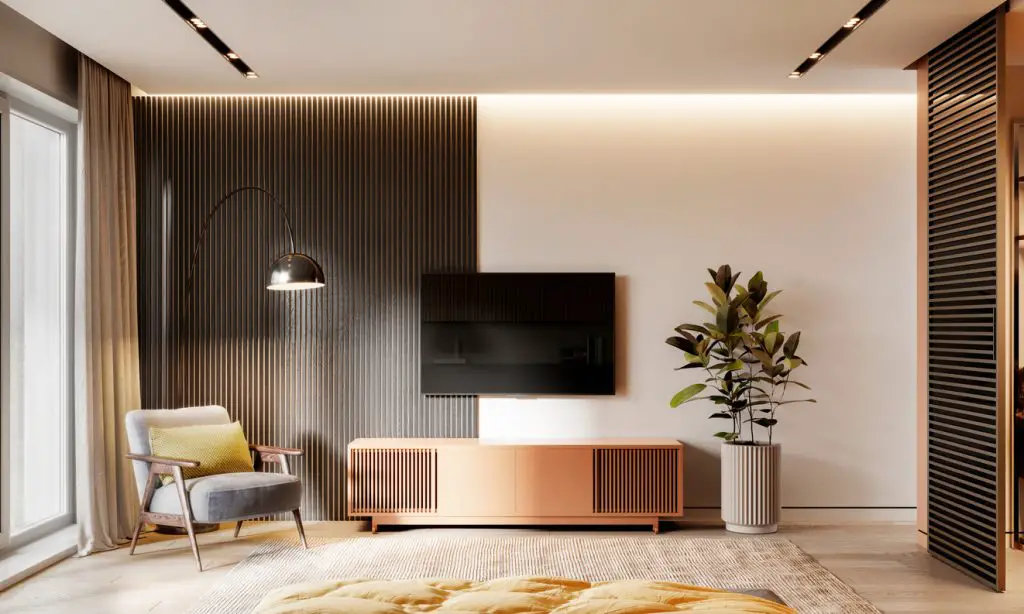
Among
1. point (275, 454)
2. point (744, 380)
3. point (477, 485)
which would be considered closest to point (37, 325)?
point (275, 454)

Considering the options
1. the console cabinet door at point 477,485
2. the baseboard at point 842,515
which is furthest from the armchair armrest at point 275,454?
the baseboard at point 842,515

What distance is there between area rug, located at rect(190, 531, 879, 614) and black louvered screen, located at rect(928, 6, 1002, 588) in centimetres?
77

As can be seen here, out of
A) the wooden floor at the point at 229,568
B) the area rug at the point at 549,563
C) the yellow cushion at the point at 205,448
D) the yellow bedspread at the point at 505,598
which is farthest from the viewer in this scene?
the yellow cushion at the point at 205,448

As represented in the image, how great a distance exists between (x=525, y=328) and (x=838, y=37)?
2479mm

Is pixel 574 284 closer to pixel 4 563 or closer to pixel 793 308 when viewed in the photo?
pixel 793 308

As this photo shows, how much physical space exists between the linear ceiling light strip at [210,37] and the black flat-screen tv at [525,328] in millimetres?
1655

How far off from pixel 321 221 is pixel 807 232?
10.5 ft

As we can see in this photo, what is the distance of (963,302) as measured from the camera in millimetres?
4371

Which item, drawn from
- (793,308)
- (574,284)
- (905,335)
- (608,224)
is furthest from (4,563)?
(905,335)

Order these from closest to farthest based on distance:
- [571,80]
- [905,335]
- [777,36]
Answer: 1. [777,36]
2. [571,80]
3. [905,335]

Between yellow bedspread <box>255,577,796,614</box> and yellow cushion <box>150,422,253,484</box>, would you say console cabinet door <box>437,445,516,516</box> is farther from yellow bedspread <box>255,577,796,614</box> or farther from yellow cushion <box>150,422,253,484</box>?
yellow bedspread <box>255,577,796,614</box>

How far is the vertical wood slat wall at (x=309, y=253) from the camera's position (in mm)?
5594

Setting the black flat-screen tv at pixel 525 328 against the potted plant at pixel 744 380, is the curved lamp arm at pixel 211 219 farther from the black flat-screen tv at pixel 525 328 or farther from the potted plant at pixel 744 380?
the potted plant at pixel 744 380

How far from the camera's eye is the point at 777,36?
4434 mm
